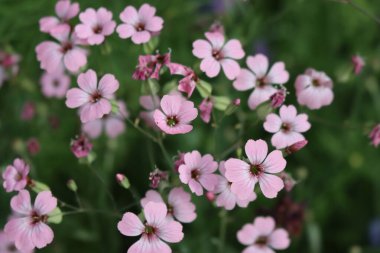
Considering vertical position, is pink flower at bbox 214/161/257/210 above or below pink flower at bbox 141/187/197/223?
above

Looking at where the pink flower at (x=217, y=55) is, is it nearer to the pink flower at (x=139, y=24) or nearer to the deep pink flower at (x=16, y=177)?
the pink flower at (x=139, y=24)

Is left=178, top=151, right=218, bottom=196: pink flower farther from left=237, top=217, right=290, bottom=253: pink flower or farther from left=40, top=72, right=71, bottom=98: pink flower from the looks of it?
left=40, top=72, right=71, bottom=98: pink flower

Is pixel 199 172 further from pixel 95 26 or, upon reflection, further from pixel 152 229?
pixel 95 26

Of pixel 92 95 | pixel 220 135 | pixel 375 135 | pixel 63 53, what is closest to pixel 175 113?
pixel 92 95

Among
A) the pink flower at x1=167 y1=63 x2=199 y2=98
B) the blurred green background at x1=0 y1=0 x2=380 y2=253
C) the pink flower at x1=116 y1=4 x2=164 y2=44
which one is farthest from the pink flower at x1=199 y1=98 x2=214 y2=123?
the blurred green background at x1=0 y1=0 x2=380 y2=253

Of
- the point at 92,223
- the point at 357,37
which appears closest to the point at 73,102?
the point at 92,223

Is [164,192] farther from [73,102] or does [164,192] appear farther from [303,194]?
[303,194]
